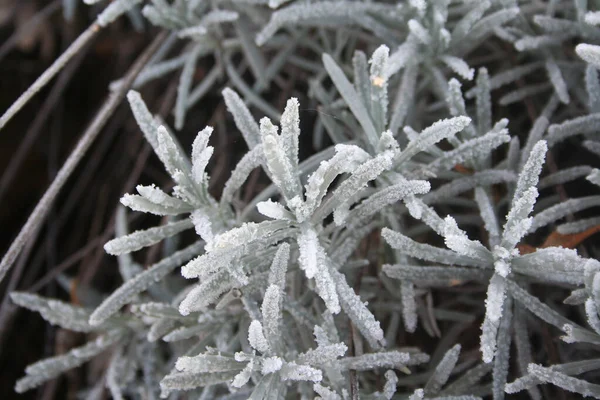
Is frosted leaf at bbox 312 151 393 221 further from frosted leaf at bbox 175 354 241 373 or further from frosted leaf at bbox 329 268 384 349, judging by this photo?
frosted leaf at bbox 175 354 241 373

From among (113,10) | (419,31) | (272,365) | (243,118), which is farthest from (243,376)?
(113,10)

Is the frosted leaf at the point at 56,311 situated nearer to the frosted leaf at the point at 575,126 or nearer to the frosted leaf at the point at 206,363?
the frosted leaf at the point at 206,363


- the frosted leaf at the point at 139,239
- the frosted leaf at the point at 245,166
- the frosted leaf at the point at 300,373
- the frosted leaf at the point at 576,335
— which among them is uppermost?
the frosted leaf at the point at 245,166

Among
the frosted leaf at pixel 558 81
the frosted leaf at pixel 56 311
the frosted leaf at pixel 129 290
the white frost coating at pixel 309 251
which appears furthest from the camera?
the frosted leaf at pixel 56 311

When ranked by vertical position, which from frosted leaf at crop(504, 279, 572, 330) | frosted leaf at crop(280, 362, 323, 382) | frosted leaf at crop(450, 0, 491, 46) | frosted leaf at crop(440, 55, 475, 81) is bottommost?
frosted leaf at crop(504, 279, 572, 330)

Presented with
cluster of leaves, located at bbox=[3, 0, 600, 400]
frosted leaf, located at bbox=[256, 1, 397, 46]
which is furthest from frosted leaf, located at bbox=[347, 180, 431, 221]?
frosted leaf, located at bbox=[256, 1, 397, 46]

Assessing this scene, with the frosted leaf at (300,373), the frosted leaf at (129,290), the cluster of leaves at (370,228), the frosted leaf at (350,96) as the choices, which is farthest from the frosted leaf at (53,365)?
the frosted leaf at (350,96)

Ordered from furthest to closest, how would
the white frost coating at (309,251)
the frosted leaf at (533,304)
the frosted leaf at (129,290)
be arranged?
1. the frosted leaf at (129,290)
2. the frosted leaf at (533,304)
3. the white frost coating at (309,251)
